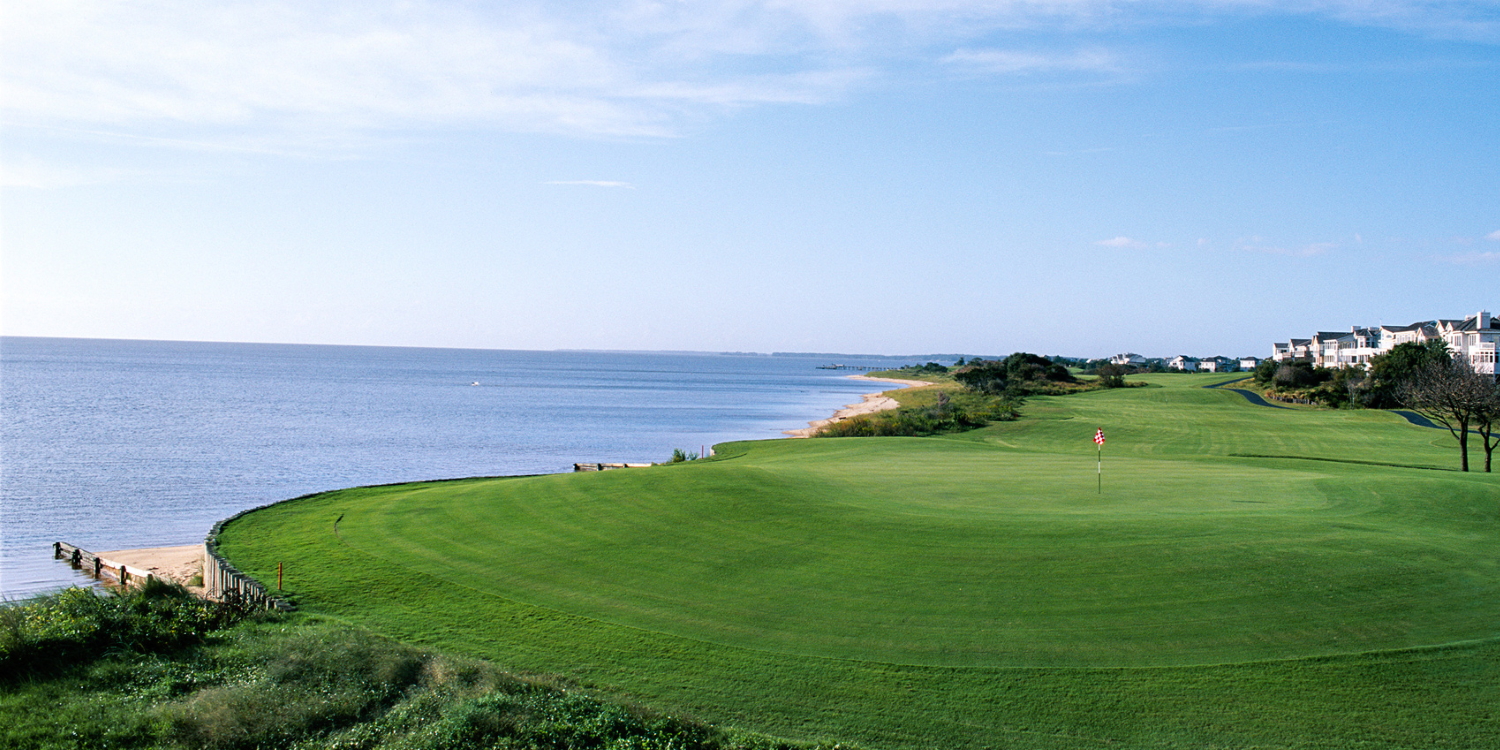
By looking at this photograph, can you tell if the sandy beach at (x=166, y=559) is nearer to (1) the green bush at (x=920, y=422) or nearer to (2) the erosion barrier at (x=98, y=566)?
(2) the erosion barrier at (x=98, y=566)

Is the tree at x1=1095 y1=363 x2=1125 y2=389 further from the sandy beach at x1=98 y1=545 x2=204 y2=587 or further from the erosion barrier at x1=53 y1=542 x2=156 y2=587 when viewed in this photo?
the erosion barrier at x1=53 y1=542 x2=156 y2=587

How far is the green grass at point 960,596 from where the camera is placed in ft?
36.3

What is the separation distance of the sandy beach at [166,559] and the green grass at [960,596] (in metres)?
1.82

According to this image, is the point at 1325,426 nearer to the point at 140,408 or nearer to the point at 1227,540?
the point at 1227,540

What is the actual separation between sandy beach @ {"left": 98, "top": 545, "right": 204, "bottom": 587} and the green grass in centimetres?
182

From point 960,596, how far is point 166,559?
2132 cm

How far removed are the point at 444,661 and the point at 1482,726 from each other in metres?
12.8

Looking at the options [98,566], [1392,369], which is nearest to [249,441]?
[98,566]

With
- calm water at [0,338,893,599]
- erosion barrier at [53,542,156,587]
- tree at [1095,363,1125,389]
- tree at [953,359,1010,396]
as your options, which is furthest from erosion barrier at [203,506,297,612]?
tree at [1095,363,1125,389]

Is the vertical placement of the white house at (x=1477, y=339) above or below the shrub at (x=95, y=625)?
above

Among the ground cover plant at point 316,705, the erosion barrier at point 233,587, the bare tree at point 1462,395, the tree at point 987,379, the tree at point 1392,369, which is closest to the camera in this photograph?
the ground cover plant at point 316,705

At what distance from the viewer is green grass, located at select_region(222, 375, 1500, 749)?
36.3 ft

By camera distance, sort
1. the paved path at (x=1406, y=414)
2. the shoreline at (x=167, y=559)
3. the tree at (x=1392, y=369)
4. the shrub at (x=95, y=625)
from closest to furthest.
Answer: the shrub at (x=95, y=625)
the shoreline at (x=167, y=559)
the paved path at (x=1406, y=414)
the tree at (x=1392, y=369)

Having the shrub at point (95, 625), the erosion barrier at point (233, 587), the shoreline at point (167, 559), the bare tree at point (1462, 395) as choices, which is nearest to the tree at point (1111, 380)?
the bare tree at point (1462, 395)
